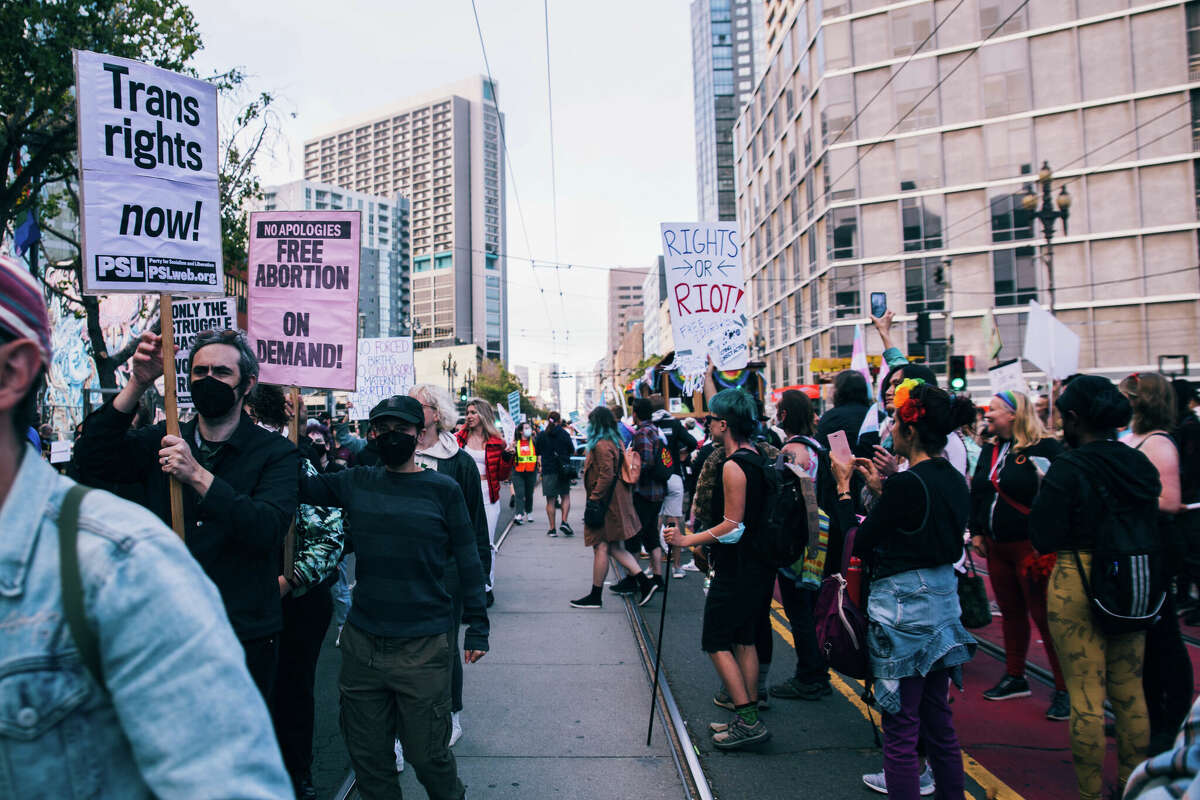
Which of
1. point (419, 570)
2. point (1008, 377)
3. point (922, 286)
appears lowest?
point (419, 570)

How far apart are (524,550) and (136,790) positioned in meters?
10.7

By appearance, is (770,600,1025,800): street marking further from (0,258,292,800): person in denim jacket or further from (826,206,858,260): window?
(826,206,858,260): window

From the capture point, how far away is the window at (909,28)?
140ft

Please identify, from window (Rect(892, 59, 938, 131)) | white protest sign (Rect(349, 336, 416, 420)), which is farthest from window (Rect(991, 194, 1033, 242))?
white protest sign (Rect(349, 336, 416, 420))

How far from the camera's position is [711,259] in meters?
8.38

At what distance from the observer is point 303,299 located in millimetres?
4227

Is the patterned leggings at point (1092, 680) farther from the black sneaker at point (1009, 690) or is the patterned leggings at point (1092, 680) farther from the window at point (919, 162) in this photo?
the window at point (919, 162)

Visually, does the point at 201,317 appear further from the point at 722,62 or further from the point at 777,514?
the point at 722,62

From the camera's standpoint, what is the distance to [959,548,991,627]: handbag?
4.79 m

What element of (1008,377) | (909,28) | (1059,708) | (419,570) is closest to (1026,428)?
(1059,708)

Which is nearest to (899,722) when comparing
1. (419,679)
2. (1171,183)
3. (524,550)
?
(419,679)

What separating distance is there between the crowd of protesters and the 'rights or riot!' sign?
327 mm

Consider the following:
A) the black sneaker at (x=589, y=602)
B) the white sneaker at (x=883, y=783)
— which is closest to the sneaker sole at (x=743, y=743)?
the white sneaker at (x=883, y=783)

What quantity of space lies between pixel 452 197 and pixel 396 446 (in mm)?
154208
